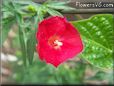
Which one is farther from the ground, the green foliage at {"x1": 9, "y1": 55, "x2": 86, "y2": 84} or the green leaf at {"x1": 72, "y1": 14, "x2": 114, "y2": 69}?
the green leaf at {"x1": 72, "y1": 14, "x2": 114, "y2": 69}

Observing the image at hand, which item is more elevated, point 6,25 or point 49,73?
point 6,25

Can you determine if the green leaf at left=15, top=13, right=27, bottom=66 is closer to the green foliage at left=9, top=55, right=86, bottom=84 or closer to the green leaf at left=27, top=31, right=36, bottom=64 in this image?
the green leaf at left=27, top=31, right=36, bottom=64

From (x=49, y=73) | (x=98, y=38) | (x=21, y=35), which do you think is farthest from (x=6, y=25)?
(x=49, y=73)

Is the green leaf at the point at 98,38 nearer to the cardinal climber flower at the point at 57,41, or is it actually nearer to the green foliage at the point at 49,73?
the cardinal climber flower at the point at 57,41

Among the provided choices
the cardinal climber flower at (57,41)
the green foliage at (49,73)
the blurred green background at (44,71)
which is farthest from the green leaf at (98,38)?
the green foliage at (49,73)

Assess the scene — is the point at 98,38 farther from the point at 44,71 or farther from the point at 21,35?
the point at 44,71

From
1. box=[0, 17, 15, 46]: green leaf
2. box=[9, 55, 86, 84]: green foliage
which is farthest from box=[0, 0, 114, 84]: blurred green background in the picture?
box=[0, 17, 15, 46]: green leaf
